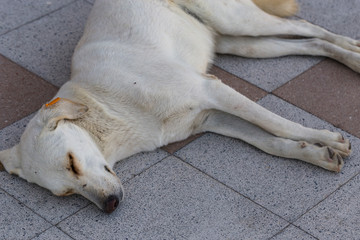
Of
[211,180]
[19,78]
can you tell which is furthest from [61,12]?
→ [211,180]

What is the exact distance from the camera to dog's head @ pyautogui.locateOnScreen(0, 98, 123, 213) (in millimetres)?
4023

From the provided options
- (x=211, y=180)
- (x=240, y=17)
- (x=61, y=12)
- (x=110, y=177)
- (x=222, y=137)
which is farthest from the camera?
(x=61, y=12)

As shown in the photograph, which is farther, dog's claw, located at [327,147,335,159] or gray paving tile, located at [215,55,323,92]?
gray paving tile, located at [215,55,323,92]

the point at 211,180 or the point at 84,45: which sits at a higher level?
the point at 84,45

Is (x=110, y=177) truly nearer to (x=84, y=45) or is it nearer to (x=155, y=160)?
(x=155, y=160)

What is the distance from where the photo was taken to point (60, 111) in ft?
13.8

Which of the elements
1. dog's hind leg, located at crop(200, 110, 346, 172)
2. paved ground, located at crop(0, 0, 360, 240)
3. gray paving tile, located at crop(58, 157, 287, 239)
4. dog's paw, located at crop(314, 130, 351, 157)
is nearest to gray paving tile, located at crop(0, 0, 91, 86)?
paved ground, located at crop(0, 0, 360, 240)

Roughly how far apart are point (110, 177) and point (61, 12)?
2.99 metres

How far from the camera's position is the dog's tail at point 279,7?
18.8ft

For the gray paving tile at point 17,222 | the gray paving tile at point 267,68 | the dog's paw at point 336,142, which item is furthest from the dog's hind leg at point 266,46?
the gray paving tile at point 17,222

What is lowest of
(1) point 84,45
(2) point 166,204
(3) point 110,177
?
(2) point 166,204

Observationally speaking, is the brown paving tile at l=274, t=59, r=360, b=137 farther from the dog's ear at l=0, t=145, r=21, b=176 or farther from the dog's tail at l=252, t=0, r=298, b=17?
the dog's ear at l=0, t=145, r=21, b=176

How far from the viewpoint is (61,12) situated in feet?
21.6

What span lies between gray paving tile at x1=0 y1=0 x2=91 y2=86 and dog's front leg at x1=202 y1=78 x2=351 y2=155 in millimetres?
1595
